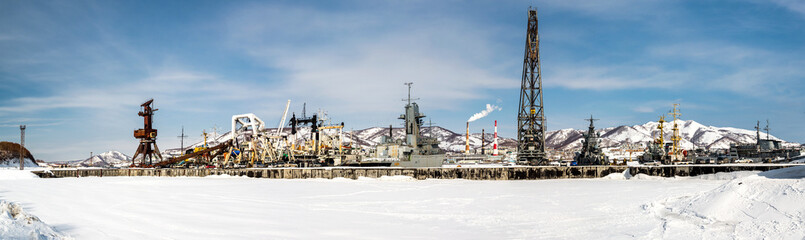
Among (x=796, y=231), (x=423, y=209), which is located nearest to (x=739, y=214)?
(x=796, y=231)

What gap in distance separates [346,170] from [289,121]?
47251 millimetres

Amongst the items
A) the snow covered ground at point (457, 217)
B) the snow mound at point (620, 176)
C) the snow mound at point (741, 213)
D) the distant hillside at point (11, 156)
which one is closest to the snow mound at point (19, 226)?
the snow covered ground at point (457, 217)

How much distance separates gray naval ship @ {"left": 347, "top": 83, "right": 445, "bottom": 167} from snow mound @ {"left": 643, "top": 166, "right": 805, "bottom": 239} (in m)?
47.6

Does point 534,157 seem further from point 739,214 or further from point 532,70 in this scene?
point 739,214

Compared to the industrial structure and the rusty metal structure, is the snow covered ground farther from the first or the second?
the industrial structure

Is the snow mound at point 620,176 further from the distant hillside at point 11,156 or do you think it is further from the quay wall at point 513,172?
the distant hillside at point 11,156

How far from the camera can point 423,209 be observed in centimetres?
1906

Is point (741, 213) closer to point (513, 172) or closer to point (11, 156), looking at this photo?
point (513, 172)

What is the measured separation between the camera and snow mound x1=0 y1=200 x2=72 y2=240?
950 centimetres

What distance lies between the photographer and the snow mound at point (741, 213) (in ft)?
39.2

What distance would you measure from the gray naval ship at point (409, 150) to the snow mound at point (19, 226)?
171ft

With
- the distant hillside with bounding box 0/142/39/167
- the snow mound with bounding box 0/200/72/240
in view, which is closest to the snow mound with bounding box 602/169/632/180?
the snow mound with bounding box 0/200/72/240

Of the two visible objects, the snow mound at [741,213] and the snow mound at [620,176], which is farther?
the snow mound at [620,176]

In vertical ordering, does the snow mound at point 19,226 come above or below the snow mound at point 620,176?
above
